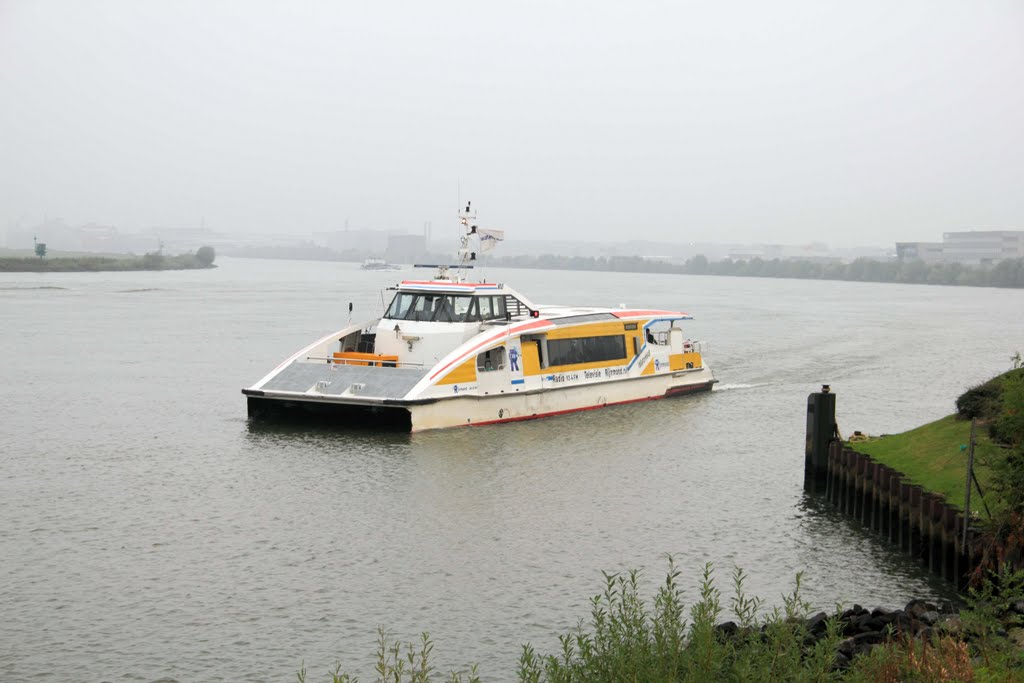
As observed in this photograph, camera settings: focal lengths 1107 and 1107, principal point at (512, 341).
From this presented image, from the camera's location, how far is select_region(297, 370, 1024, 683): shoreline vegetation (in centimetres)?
876

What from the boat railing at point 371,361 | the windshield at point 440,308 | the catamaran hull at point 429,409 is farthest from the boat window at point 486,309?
the boat railing at point 371,361

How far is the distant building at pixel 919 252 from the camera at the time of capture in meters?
170

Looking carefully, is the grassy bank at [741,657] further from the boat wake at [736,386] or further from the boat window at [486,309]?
the boat wake at [736,386]

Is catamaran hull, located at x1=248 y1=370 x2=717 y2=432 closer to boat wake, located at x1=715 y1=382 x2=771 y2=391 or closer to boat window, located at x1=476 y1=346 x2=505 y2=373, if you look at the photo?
boat window, located at x1=476 y1=346 x2=505 y2=373

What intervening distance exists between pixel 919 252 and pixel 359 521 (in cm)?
17468

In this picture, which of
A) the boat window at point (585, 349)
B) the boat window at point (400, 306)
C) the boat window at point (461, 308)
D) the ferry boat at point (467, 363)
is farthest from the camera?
the boat window at point (585, 349)

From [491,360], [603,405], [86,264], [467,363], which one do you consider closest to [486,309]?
[491,360]

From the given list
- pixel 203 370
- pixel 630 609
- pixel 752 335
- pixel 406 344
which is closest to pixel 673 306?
pixel 752 335

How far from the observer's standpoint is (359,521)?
60.7ft

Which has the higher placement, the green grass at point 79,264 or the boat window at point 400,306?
the boat window at point 400,306

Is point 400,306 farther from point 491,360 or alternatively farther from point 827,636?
point 827,636

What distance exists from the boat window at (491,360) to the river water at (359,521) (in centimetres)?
146

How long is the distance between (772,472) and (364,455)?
8461mm

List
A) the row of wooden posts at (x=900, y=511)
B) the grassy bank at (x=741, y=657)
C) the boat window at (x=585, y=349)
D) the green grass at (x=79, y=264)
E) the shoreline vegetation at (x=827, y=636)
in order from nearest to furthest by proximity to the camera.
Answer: the grassy bank at (x=741, y=657), the shoreline vegetation at (x=827, y=636), the row of wooden posts at (x=900, y=511), the boat window at (x=585, y=349), the green grass at (x=79, y=264)
